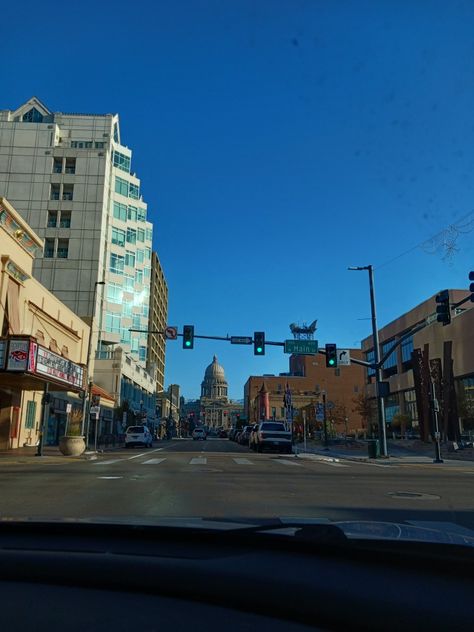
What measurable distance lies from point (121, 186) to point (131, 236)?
6.37 meters

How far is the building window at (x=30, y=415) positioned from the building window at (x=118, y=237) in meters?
35.4

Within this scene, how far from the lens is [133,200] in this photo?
7231 centimetres

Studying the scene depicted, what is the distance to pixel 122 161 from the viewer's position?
71.7m

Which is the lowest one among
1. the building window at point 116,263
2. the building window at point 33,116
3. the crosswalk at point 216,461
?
the crosswalk at point 216,461

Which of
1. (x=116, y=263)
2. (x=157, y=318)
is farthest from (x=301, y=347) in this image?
(x=157, y=318)

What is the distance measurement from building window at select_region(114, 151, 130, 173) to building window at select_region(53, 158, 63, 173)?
692 centimetres

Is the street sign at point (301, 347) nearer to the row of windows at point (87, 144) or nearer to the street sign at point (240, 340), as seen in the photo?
the street sign at point (240, 340)

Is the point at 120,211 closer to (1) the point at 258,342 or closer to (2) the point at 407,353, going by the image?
(2) the point at 407,353

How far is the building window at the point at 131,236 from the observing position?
7079cm

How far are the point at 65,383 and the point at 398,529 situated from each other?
28.6 meters

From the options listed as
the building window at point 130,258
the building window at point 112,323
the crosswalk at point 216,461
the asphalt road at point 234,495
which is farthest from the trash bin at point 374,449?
the building window at point 130,258

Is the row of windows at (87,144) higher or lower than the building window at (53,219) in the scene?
higher

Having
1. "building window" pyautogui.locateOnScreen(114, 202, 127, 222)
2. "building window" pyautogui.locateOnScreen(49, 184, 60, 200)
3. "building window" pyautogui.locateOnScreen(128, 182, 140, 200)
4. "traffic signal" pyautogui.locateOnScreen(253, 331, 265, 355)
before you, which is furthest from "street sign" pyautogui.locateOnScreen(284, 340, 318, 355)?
"building window" pyautogui.locateOnScreen(128, 182, 140, 200)

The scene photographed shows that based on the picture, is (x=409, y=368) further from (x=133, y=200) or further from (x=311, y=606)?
(x=311, y=606)
